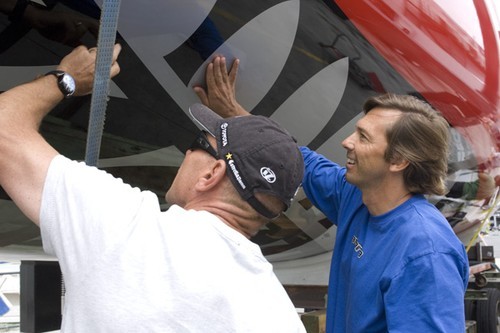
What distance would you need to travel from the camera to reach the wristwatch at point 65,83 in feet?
3.87

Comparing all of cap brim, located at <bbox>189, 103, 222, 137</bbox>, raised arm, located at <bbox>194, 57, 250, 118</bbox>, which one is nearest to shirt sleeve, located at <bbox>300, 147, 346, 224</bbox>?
raised arm, located at <bbox>194, 57, 250, 118</bbox>

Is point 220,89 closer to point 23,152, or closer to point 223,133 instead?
point 223,133

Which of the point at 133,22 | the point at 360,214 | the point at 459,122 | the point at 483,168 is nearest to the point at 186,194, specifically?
the point at 133,22

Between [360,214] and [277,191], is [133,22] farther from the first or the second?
[360,214]

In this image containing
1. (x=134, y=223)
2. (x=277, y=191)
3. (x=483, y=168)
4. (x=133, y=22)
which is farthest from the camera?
(x=483, y=168)

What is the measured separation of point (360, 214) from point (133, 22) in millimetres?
902

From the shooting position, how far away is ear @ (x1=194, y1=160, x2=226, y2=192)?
1087mm

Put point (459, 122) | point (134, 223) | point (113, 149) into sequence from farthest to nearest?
point (459, 122) → point (113, 149) → point (134, 223)

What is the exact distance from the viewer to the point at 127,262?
951 millimetres

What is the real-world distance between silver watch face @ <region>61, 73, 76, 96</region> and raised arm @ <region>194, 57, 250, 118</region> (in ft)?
1.40

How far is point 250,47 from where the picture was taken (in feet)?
5.16

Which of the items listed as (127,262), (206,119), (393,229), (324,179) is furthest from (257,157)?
(324,179)

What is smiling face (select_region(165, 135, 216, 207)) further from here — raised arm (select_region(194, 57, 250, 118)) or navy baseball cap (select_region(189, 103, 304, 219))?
raised arm (select_region(194, 57, 250, 118))

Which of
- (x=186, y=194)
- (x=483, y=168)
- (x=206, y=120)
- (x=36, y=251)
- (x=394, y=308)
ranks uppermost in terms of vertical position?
(x=206, y=120)
